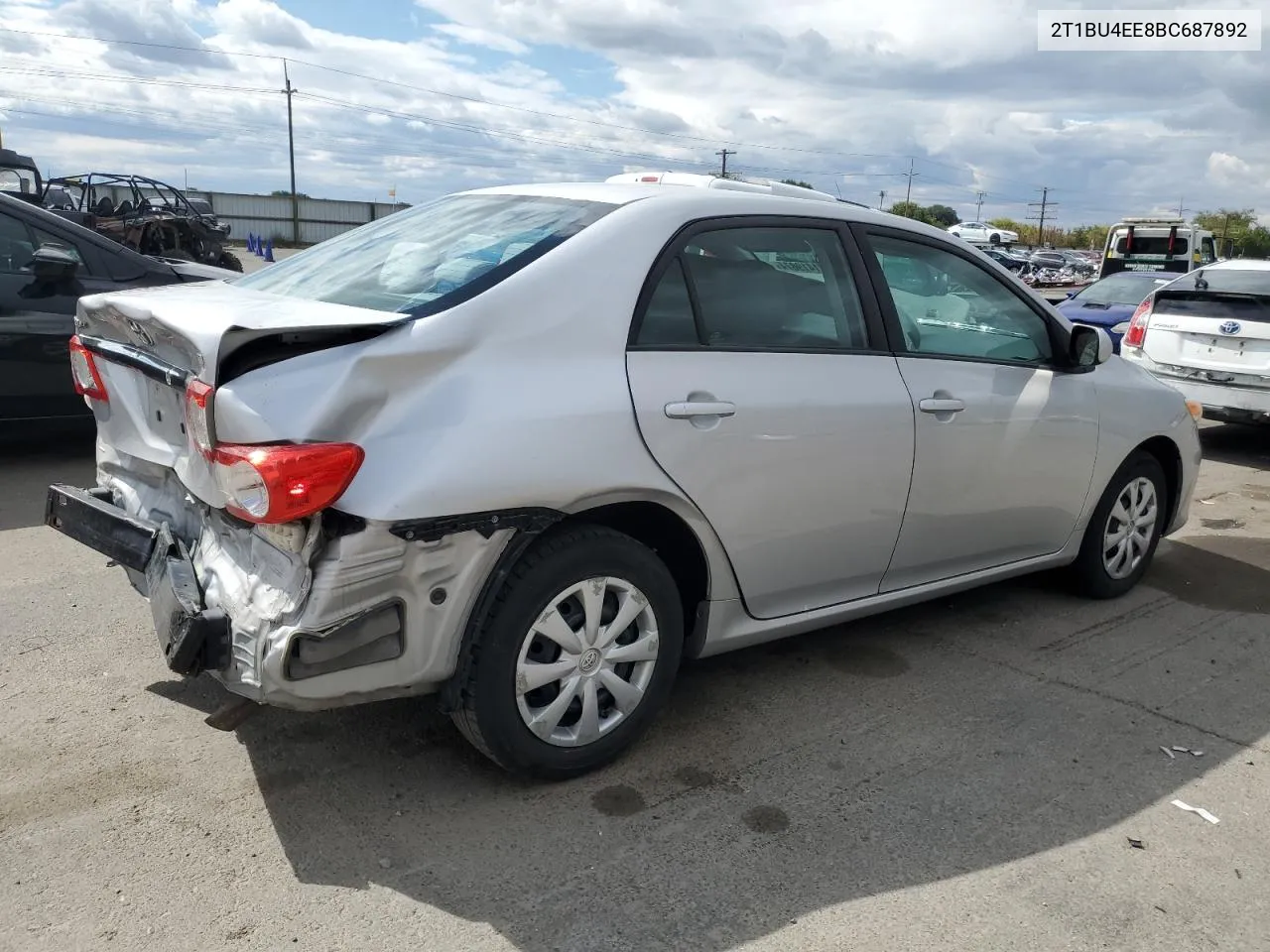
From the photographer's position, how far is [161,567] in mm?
2891

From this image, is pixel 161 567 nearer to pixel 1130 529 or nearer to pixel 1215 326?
pixel 1130 529

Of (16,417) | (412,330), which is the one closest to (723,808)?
(412,330)

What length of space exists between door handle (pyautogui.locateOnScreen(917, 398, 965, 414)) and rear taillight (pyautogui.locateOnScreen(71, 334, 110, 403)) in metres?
2.69

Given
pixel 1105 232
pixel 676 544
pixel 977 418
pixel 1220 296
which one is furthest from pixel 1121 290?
pixel 1105 232

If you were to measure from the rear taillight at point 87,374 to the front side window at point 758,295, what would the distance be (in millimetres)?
1754

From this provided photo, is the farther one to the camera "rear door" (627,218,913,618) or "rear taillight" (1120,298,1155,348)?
"rear taillight" (1120,298,1155,348)

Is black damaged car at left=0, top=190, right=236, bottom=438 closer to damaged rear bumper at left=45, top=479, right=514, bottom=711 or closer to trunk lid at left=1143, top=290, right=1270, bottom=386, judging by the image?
damaged rear bumper at left=45, top=479, right=514, bottom=711

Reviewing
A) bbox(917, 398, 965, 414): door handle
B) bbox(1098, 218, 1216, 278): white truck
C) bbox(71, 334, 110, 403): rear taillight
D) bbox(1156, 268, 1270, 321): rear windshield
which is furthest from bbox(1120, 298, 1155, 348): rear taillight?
bbox(1098, 218, 1216, 278): white truck

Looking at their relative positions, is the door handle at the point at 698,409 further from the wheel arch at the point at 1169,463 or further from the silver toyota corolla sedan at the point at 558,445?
the wheel arch at the point at 1169,463

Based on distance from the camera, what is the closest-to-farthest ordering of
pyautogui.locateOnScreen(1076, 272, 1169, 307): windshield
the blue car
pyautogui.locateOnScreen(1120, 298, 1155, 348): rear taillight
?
1. pyautogui.locateOnScreen(1120, 298, 1155, 348): rear taillight
2. the blue car
3. pyautogui.locateOnScreen(1076, 272, 1169, 307): windshield

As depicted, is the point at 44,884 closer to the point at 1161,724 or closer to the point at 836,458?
the point at 836,458

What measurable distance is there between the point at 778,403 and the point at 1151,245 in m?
21.8

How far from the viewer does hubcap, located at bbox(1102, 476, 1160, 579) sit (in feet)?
15.9

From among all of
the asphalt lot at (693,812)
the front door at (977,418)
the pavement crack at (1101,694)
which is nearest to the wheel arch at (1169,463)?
the front door at (977,418)
